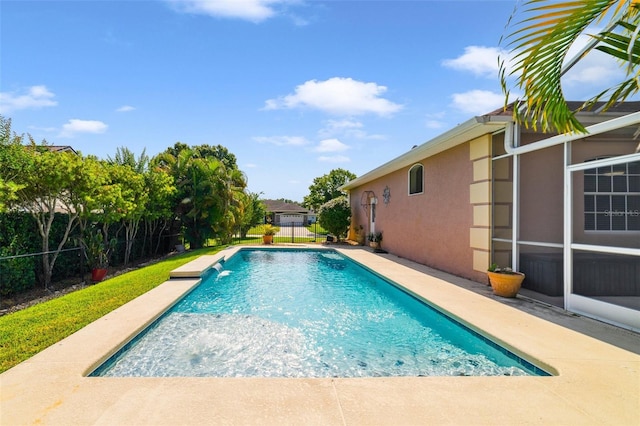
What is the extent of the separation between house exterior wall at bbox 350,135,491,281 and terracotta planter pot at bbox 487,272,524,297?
1.15 metres

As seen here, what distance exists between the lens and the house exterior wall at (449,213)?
764 centimetres

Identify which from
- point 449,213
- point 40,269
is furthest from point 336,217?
point 40,269

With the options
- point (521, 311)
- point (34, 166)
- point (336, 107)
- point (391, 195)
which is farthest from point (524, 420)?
point (336, 107)

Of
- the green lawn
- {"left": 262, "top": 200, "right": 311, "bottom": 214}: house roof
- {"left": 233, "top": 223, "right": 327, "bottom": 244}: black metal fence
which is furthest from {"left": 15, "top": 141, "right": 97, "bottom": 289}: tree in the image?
{"left": 262, "top": 200, "right": 311, "bottom": 214}: house roof

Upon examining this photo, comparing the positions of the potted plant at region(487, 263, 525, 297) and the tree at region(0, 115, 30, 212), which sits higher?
the tree at region(0, 115, 30, 212)

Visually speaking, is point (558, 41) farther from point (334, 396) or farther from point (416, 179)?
point (416, 179)

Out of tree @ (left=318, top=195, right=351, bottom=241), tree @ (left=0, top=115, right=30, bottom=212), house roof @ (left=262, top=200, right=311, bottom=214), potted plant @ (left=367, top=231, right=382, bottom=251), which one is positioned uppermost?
house roof @ (left=262, top=200, right=311, bottom=214)

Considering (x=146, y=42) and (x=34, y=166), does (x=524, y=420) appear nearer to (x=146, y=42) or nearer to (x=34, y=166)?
(x=34, y=166)

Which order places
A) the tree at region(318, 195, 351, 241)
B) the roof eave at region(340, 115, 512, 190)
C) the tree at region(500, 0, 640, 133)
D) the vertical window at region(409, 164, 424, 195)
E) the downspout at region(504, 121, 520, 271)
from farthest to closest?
the tree at region(318, 195, 351, 241), the vertical window at region(409, 164, 424, 195), the downspout at region(504, 121, 520, 271), the roof eave at region(340, 115, 512, 190), the tree at region(500, 0, 640, 133)

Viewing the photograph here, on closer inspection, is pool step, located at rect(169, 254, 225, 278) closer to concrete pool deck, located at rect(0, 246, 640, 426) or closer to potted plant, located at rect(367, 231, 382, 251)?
concrete pool deck, located at rect(0, 246, 640, 426)

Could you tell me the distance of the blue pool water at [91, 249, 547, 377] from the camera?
152 inches

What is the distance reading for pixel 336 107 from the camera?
15.0 metres

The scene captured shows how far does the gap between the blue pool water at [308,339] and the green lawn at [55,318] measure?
0.95 m

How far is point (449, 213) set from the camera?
915 centimetres
